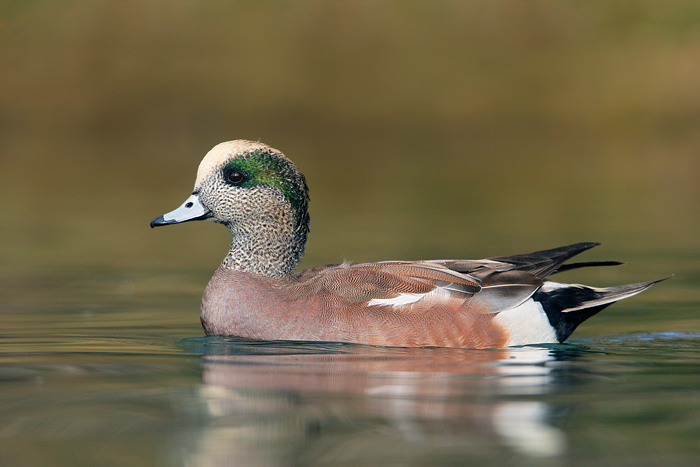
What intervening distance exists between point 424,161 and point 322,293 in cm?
1960

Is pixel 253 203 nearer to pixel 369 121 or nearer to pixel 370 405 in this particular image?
pixel 370 405

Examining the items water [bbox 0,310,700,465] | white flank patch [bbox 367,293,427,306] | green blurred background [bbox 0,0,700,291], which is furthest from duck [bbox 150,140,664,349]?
green blurred background [bbox 0,0,700,291]

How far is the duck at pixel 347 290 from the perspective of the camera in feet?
19.8

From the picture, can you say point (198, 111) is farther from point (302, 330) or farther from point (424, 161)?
point (302, 330)

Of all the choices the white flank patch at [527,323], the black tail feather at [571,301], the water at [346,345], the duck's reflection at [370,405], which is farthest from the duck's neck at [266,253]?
the black tail feather at [571,301]

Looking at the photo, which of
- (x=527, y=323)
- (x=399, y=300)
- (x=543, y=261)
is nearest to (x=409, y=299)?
(x=399, y=300)

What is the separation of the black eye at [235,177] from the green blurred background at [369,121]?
9.74 feet

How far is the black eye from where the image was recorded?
6.63m

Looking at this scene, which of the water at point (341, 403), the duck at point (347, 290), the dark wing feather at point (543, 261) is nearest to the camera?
the water at point (341, 403)

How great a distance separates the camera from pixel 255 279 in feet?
21.0

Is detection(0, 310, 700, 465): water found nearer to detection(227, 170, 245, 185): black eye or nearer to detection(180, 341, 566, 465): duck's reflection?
detection(180, 341, 566, 465): duck's reflection

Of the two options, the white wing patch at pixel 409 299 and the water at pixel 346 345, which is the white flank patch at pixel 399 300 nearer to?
the white wing patch at pixel 409 299

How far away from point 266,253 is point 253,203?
12.1 inches

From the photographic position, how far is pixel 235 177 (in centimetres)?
664
